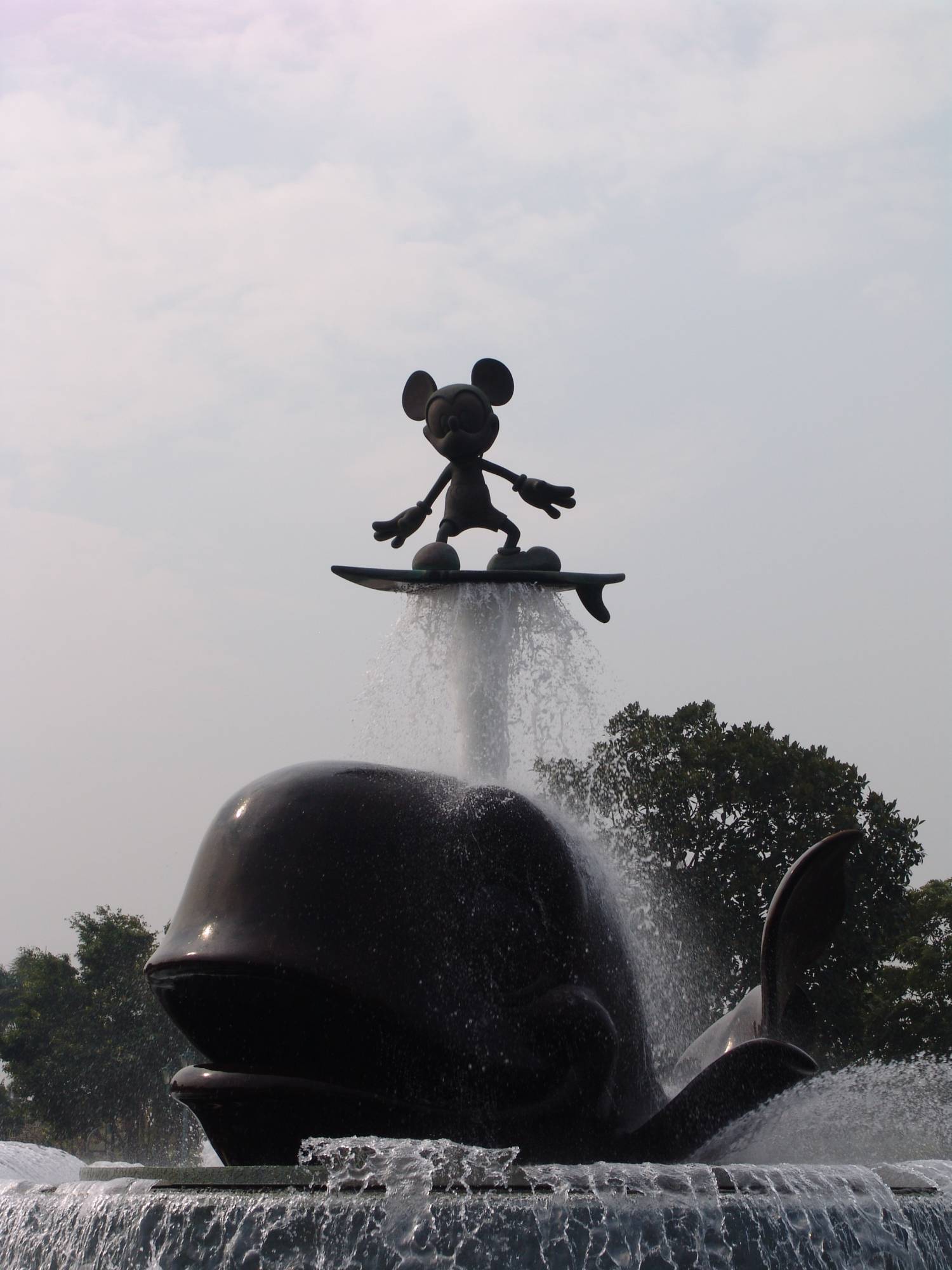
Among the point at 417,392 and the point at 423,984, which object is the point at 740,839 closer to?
the point at 417,392

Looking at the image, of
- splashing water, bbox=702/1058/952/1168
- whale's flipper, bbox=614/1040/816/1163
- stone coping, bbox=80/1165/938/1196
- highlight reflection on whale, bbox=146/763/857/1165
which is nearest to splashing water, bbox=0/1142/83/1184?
highlight reflection on whale, bbox=146/763/857/1165

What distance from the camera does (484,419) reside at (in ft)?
38.4

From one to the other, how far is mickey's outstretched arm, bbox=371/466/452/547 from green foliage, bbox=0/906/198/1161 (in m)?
22.7

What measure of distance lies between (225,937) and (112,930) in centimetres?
3068

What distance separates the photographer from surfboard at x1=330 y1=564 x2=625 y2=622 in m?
11.0

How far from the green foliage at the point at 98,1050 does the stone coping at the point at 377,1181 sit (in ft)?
85.2

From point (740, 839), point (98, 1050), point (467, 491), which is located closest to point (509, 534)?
point (467, 491)

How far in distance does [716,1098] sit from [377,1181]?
7.98 ft

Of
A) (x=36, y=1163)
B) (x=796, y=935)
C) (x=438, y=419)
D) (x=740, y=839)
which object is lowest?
Result: (x=36, y=1163)

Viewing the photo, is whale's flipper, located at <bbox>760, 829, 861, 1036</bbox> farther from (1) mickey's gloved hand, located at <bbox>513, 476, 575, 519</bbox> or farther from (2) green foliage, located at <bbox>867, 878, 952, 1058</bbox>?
(2) green foliage, located at <bbox>867, 878, 952, 1058</bbox>

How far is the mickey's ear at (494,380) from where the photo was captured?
12.4m

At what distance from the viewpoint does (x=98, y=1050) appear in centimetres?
3391

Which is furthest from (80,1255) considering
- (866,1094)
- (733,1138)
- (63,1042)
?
(63,1042)

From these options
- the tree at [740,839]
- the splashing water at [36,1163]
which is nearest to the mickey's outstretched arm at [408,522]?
the splashing water at [36,1163]
